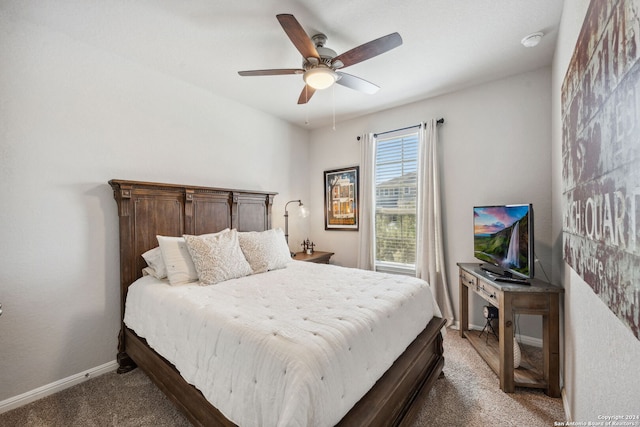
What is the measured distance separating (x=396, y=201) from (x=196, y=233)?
2608mm

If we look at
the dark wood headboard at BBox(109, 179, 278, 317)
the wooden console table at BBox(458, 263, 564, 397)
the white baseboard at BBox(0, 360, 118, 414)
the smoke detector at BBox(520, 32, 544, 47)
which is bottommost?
the white baseboard at BBox(0, 360, 118, 414)

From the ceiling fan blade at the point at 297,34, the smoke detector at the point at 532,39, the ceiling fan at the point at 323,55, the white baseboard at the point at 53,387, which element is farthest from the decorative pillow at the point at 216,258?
the smoke detector at the point at 532,39

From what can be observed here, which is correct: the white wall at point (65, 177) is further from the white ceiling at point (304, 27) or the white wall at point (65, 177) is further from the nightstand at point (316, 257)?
the nightstand at point (316, 257)

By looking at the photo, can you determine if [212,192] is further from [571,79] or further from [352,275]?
[571,79]

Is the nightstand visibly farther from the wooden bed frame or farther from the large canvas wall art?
the large canvas wall art

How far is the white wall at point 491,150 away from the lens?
8.50 ft

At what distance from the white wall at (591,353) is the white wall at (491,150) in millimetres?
722

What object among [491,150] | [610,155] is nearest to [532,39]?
[491,150]

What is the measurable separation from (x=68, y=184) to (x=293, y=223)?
106 inches

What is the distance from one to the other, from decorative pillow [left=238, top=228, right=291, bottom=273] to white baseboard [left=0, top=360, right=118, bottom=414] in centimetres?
150

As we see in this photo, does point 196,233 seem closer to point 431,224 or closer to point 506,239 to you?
point 431,224

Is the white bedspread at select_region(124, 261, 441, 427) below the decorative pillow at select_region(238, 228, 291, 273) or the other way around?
below

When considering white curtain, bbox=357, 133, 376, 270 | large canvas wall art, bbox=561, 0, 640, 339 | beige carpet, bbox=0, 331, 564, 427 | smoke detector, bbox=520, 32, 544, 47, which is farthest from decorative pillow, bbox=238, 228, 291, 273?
smoke detector, bbox=520, 32, 544, 47

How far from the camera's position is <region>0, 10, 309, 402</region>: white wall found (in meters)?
1.86
